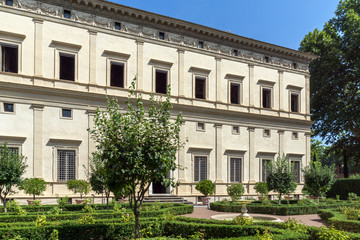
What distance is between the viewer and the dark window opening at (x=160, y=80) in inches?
1113

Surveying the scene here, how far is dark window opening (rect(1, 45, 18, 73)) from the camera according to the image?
2258 centimetres

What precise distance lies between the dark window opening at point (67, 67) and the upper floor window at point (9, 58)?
280 centimetres

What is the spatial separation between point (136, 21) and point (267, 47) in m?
12.9

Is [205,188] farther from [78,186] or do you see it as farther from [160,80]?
[78,186]

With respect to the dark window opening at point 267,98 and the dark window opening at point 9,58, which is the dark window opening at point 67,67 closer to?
the dark window opening at point 9,58

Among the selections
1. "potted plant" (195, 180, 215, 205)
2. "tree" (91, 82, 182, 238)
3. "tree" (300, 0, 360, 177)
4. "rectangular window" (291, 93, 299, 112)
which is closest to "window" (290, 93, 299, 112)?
"rectangular window" (291, 93, 299, 112)

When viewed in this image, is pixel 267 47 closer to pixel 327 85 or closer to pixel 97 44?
pixel 327 85

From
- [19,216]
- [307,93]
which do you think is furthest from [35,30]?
[307,93]

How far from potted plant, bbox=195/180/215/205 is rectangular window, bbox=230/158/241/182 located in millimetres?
3601

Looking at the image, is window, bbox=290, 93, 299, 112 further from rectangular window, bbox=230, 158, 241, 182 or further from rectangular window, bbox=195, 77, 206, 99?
rectangular window, bbox=195, 77, 206, 99

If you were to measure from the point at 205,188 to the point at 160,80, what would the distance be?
869 centimetres

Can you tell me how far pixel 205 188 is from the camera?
2702 cm

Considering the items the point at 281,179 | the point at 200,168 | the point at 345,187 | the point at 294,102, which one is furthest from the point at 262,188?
the point at 294,102

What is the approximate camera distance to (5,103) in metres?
22.0
